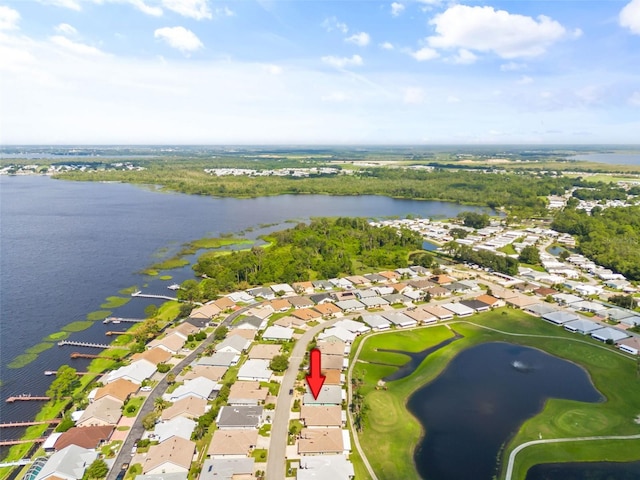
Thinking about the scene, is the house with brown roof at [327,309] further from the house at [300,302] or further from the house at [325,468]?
the house at [325,468]

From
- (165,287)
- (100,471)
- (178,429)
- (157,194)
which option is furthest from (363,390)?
(157,194)

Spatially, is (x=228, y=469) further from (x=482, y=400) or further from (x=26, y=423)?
(x=482, y=400)

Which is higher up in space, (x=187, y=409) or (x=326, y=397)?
(x=187, y=409)

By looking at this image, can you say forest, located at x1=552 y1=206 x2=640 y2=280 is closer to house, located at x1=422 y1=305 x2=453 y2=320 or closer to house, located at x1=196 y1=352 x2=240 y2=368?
house, located at x1=422 y1=305 x2=453 y2=320

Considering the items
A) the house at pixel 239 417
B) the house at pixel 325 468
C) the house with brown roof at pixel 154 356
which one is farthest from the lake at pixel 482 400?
the house with brown roof at pixel 154 356

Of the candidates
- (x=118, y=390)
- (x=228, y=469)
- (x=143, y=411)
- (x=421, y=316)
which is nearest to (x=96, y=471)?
(x=143, y=411)
